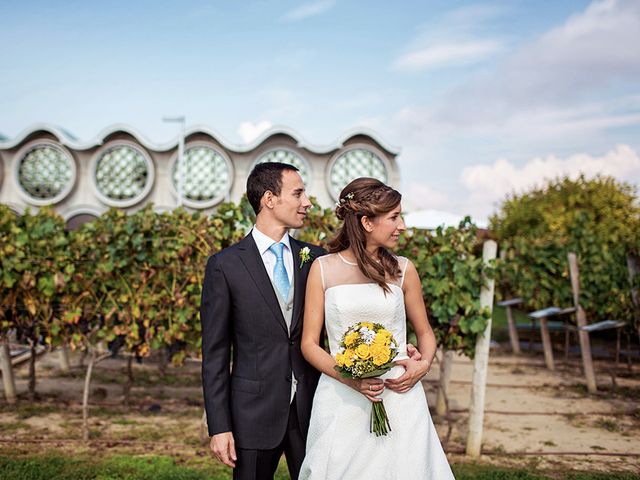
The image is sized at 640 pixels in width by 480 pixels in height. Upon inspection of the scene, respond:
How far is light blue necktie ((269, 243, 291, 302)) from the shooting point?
2900 millimetres

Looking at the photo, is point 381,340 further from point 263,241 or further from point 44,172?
point 44,172

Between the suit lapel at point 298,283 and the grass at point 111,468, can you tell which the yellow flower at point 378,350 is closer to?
the suit lapel at point 298,283

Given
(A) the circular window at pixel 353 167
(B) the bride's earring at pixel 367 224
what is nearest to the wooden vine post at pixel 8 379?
(B) the bride's earring at pixel 367 224

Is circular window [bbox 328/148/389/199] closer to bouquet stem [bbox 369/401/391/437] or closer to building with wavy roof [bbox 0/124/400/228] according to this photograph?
building with wavy roof [bbox 0/124/400/228]

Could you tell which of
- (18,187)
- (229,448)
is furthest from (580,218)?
(18,187)

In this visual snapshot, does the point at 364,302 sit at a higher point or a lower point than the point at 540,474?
higher

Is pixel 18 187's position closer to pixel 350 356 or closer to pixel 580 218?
pixel 580 218

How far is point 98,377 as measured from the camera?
30.4ft

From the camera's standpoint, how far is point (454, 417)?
24.1 feet

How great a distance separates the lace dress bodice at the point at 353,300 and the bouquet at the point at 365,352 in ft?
0.60

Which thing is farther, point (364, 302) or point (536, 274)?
point (536, 274)

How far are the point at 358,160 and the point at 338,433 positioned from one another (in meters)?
26.2

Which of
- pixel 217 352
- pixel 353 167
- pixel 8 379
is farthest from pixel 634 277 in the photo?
pixel 353 167

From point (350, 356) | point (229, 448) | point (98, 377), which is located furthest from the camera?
point (98, 377)
